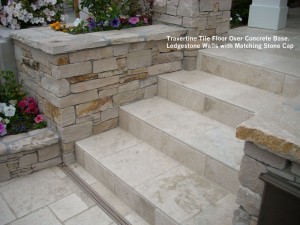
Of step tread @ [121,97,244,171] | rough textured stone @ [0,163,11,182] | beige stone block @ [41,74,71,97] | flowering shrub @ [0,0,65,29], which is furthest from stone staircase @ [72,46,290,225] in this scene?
flowering shrub @ [0,0,65,29]

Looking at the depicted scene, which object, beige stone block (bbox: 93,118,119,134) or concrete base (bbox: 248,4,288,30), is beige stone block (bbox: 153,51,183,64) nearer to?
beige stone block (bbox: 93,118,119,134)

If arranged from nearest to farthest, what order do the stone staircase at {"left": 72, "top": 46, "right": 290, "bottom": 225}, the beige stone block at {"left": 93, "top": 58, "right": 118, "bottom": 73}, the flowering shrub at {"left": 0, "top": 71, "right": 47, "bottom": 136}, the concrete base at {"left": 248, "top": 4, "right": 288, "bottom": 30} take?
the stone staircase at {"left": 72, "top": 46, "right": 290, "bottom": 225}
the beige stone block at {"left": 93, "top": 58, "right": 118, "bottom": 73}
the flowering shrub at {"left": 0, "top": 71, "right": 47, "bottom": 136}
the concrete base at {"left": 248, "top": 4, "right": 288, "bottom": 30}

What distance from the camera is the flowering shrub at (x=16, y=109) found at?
9.29ft

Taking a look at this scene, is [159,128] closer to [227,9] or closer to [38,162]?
[38,162]

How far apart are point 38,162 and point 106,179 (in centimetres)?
68

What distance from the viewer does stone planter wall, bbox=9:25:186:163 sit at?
8.46 ft

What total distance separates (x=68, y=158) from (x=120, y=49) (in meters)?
1.09

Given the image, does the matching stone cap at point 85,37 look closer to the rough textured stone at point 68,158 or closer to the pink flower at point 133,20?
the pink flower at point 133,20

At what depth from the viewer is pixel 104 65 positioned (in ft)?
9.07

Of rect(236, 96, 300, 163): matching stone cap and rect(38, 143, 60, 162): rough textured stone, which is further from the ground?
rect(236, 96, 300, 163): matching stone cap

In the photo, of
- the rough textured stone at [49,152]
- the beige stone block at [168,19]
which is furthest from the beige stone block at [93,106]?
the beige stone block at [168,19]

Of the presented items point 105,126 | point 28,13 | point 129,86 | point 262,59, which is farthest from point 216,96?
point 28,13

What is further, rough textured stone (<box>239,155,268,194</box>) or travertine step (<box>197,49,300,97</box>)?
travertine step (<box>197,49,300,97</box>)

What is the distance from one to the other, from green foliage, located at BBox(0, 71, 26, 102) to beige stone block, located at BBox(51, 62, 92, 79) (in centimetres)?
66
